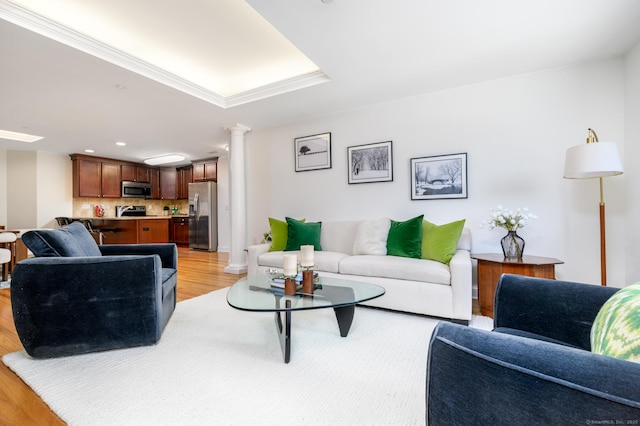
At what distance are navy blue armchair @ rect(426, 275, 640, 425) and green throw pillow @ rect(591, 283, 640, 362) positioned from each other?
7cm

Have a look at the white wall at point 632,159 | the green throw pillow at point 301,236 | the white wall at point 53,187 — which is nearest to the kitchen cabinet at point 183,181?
the white wall at point 53,187

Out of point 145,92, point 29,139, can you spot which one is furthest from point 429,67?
point 29,139

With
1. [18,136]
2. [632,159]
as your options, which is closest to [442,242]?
[632,159]

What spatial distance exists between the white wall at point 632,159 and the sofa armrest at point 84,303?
12.4ft

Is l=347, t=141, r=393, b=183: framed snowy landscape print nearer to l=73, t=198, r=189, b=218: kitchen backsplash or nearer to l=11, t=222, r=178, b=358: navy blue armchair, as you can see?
l=11, t=222, r=178, b=358: navy blue armchair

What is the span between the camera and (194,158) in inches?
268

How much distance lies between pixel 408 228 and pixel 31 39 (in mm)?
3563

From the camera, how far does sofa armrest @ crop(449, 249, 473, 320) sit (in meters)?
2.25

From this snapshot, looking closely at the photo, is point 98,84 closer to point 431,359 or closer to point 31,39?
point 31,39

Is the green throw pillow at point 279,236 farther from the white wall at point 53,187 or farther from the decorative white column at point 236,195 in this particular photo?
the white wall at point 53,187

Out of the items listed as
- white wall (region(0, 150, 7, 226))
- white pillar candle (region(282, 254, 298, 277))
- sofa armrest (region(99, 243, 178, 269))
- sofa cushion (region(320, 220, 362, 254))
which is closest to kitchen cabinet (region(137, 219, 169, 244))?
white wall (region(0, 150, 7, 226))

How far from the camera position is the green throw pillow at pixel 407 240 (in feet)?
9.25

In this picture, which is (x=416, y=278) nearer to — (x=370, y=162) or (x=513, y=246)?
(x=513, y=246)

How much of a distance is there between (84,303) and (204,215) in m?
5.15
